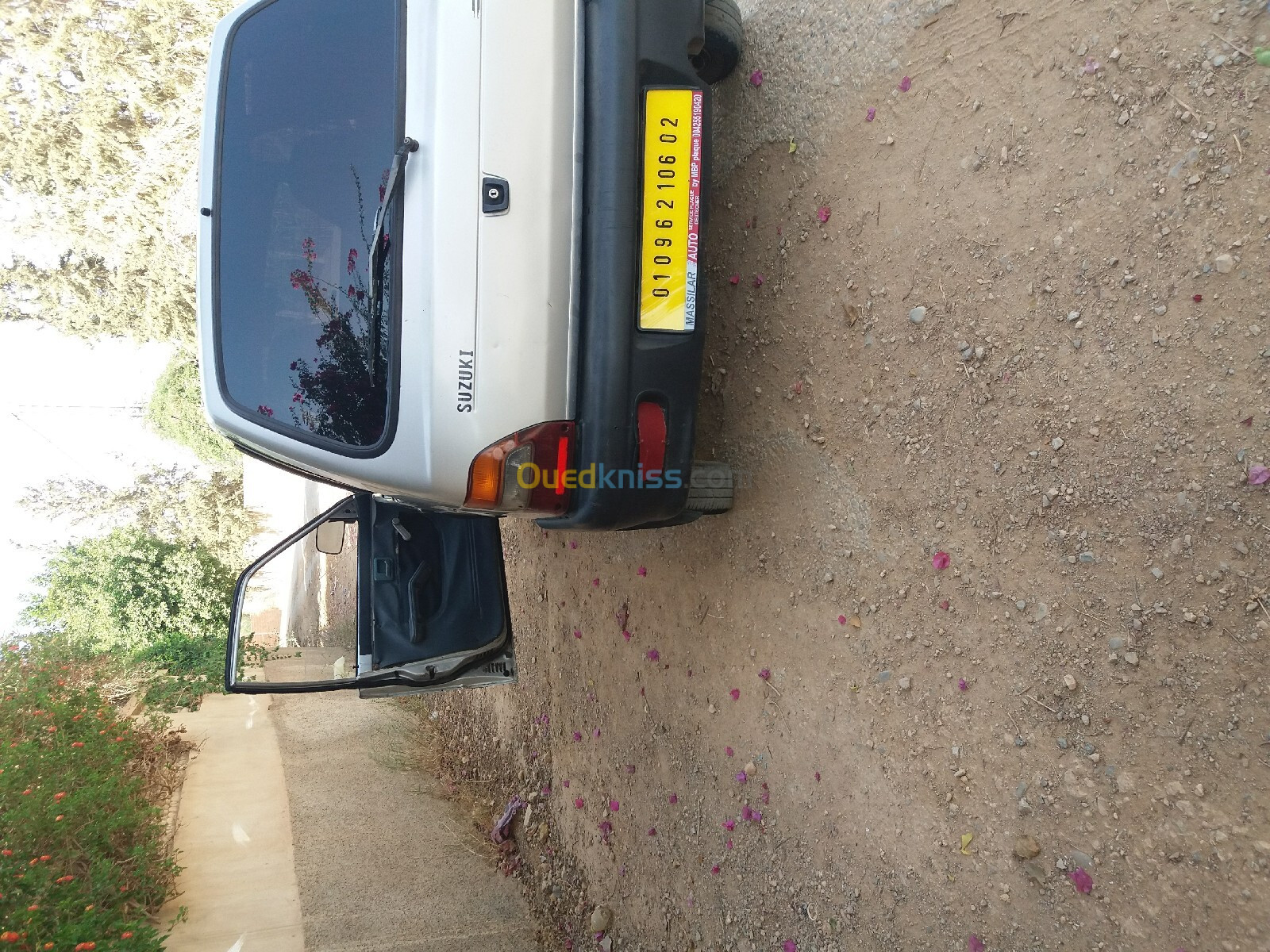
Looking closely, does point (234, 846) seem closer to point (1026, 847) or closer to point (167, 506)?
point (1026, 847)

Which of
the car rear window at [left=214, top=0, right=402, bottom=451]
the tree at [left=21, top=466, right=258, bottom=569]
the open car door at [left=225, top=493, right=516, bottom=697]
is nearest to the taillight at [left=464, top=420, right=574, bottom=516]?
the car rear window at [left=214, top=0, right=402, bottom=451]

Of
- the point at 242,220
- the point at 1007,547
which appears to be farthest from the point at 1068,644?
the point at 242,220

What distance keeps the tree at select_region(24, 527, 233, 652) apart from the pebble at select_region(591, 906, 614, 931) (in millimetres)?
6198

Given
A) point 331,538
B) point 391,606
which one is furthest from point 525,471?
point 331,538

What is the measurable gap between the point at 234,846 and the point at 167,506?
31.6 ft

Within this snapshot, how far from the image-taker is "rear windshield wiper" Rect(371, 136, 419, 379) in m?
2.46

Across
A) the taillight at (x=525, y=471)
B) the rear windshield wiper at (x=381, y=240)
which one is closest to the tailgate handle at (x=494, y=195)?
the rear windshield wiper at (x=381, y=240)

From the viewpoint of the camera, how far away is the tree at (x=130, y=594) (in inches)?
331

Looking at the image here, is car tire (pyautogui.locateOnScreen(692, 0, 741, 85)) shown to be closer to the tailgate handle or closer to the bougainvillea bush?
the tailgate handle

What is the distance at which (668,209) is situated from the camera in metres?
2.68

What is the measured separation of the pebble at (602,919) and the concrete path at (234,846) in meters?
1.70

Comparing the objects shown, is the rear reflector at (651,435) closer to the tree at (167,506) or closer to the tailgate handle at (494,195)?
the tailgate handle at (494,195)

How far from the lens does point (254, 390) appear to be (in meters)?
2.77

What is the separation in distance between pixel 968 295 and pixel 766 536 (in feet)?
3.93
